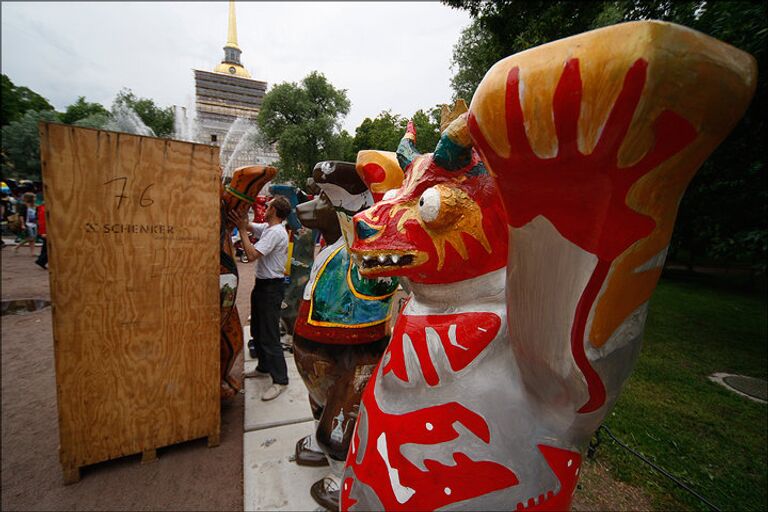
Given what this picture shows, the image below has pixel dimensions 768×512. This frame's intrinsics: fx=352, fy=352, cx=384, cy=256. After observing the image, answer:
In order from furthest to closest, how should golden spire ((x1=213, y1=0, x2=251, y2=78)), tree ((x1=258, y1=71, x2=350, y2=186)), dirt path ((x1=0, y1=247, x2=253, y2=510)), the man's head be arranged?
1. golden spire ((x1=213, y1=0, x2=251, y2=78))
2. tree ((x1=258, y1=71, x2=350, y2=186))
3. the man's head
4. dirt path ((x1=0, y1=247, x2=253, y2=510))

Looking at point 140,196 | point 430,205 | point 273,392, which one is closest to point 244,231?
point 140,196

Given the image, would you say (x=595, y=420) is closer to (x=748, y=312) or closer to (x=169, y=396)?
(x=169, y=396)

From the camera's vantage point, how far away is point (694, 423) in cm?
357

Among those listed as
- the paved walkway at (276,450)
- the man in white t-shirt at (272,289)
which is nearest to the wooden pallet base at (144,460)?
the paved walkway at (276,450)

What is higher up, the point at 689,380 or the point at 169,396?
the point at 169,396

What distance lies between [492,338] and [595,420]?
0.96 ft

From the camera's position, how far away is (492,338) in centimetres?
98

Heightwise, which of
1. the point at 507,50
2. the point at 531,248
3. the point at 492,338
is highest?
the point at 507,50

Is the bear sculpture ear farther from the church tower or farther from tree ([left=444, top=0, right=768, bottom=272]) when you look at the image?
the church tower

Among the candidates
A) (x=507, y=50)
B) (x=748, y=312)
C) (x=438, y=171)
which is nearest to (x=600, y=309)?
(x=438, y=171)

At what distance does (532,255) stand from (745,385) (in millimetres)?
6145

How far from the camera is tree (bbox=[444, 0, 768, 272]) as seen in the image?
3.50 m

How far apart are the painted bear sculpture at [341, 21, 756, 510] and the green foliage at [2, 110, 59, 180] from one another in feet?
4.80

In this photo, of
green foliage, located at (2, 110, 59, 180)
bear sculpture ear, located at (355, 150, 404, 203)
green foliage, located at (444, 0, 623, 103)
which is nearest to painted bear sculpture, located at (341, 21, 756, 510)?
bear sculpture ear, located at (355, 150, 404, 203)
